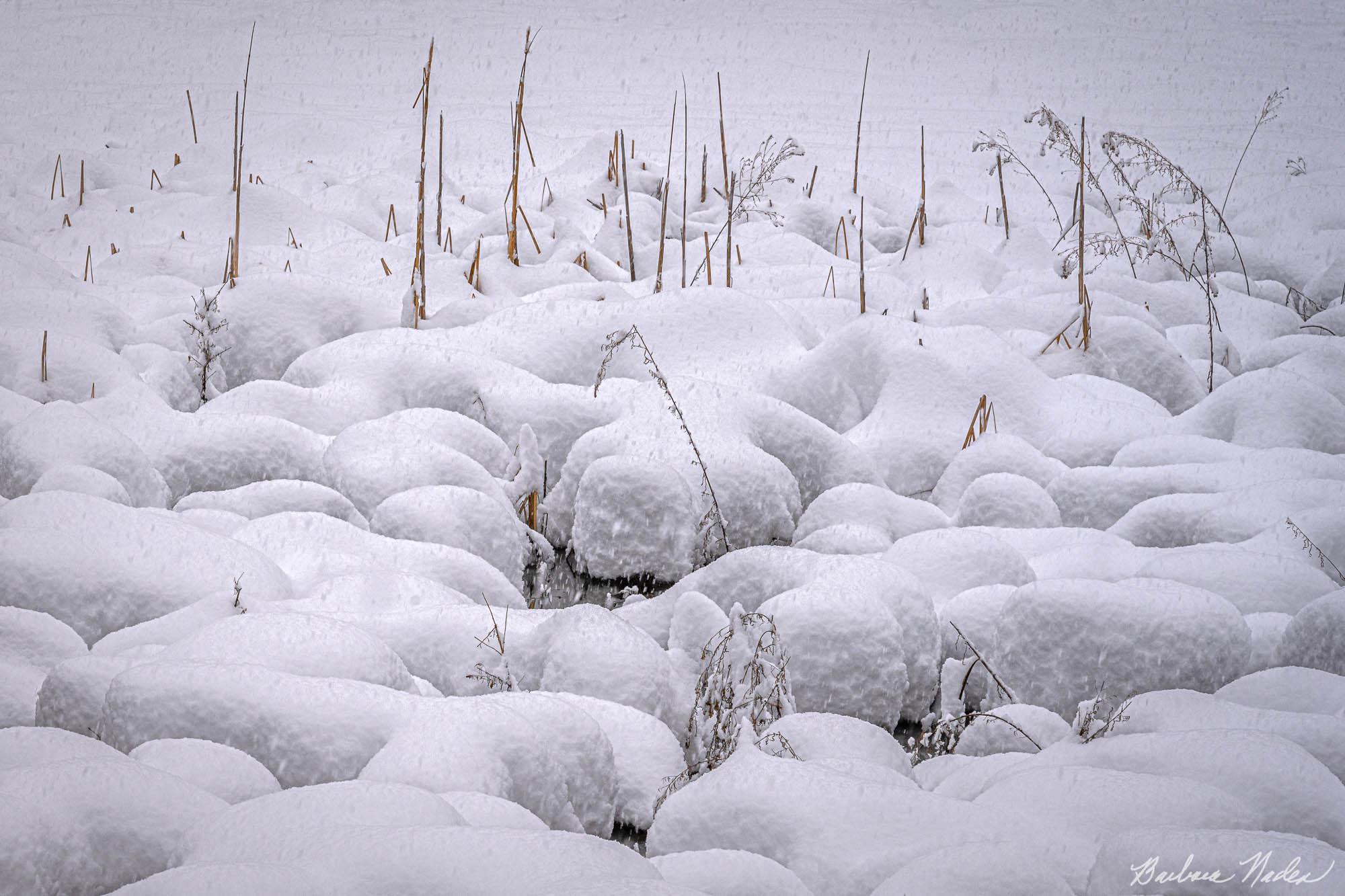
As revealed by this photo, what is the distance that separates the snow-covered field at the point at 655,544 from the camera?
1.29 metres

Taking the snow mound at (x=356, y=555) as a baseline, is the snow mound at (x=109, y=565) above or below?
above

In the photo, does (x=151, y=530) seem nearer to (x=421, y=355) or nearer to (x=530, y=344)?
(x=421, y=355)

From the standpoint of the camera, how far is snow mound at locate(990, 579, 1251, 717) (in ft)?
6.29

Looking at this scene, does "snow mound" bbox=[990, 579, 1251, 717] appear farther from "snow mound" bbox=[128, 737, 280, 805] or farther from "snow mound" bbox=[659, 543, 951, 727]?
"snow mound" bbox=[128, 737, 280, 805]

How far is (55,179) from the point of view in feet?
17.2

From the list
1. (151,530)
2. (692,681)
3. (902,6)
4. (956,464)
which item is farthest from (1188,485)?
(902,6)

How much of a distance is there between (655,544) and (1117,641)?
1.01 metres

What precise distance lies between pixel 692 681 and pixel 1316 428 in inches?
76.6

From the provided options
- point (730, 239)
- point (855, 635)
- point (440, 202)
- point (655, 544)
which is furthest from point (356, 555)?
Result: point (440, 202)

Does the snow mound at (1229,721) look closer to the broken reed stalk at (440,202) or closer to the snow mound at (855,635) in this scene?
the snow mound at (855,635)

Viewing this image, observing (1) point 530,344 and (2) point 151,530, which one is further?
(1) point 530,344

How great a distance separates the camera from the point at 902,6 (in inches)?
394
